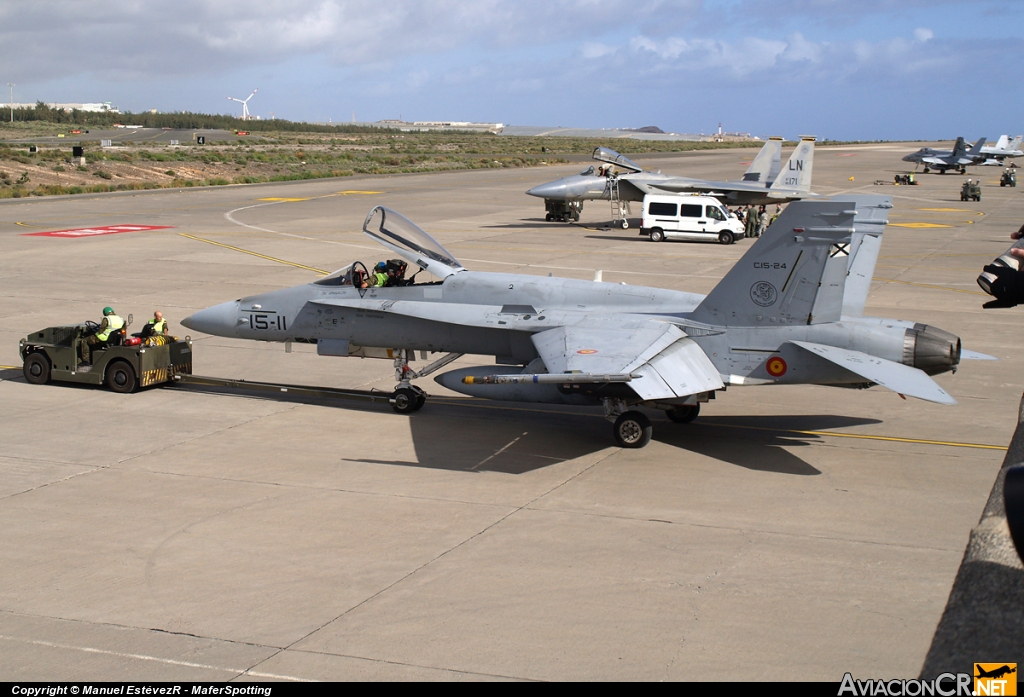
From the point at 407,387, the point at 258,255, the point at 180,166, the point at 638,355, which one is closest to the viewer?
the point at 638,355

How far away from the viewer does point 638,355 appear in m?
13.1

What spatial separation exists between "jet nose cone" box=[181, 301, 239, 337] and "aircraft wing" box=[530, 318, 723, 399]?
5866 mm

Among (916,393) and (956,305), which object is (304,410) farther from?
(956,305)

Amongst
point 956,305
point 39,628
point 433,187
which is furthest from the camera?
point 433,187

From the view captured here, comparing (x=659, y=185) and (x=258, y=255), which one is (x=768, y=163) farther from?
(x=258, y=255)

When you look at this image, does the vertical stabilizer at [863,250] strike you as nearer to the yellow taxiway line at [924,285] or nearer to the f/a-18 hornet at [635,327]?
the f/a-18 hornet at [635,327]

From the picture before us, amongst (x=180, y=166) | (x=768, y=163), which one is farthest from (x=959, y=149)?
(x=180, y=166)

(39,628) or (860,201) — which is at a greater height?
(860,201)

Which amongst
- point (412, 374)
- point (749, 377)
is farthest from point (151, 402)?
Answer: point (749, 377)

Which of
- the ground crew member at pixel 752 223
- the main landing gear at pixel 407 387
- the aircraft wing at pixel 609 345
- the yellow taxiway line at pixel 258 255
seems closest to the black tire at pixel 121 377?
the aircraft wing at pixel 609 345

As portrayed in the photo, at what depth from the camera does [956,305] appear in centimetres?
2600

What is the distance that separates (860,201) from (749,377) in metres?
3.40

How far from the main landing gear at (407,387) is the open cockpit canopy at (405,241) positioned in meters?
1.54

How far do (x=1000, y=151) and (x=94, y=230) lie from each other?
9935 cm
